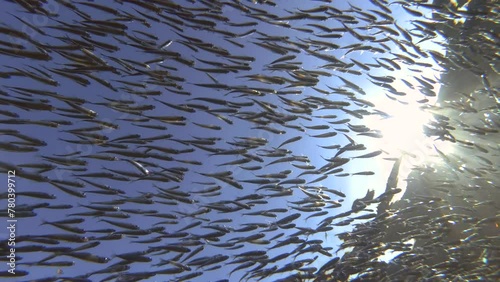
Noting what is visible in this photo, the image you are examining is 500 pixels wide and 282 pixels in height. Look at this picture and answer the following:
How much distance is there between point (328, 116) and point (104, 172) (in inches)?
198

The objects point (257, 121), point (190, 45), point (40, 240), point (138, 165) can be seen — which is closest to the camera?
point (40, 240)

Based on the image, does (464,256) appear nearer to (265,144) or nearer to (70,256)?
(265,144)

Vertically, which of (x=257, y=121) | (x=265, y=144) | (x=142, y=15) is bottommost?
(x=265, y=144)

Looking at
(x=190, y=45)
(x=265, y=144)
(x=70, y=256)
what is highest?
(x=190, y=45)

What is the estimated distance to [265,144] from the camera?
7340mm

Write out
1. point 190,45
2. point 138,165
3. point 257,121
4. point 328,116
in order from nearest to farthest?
point 138,165
point 190,45
point 257,121
point 328,116

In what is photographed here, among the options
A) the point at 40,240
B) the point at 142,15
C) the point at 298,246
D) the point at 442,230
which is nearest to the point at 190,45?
the point at 142,15

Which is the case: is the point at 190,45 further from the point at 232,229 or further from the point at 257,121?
the point at 232,229

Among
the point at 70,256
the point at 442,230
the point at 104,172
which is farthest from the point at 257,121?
the point at 442,230

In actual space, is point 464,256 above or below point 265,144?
below

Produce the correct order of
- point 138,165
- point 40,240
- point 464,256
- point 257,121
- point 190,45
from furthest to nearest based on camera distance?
point 464,256 → point 257,121 → point 190,45 → point 138,165 → point 40,240

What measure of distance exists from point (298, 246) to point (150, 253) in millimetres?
3690

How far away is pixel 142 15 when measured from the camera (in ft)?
19.5

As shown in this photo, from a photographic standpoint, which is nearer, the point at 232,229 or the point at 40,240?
the point at 40,240
